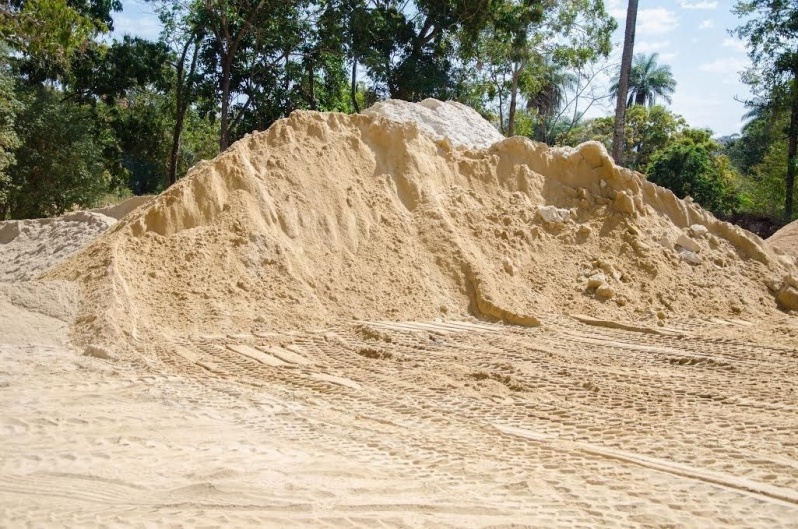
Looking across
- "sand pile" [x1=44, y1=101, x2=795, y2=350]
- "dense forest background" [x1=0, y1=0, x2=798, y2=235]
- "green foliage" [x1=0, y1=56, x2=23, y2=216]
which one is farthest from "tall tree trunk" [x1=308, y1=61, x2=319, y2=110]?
"sand pile" [x1=44, y1=101, x2=795, y2=350]

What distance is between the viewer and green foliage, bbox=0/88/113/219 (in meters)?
16.0

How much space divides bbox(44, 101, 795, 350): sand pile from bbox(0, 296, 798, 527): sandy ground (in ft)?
3.19

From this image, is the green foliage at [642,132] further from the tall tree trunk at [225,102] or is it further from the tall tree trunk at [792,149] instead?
the tall tree trunk at [225,102]

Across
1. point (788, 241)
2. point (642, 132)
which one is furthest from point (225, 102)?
point (642, 132)

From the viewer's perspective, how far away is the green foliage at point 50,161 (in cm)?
1602

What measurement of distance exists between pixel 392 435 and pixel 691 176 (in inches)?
882

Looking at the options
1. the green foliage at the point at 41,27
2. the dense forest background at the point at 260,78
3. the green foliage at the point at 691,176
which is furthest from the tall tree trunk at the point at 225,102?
the green foliage at the point at 691,176

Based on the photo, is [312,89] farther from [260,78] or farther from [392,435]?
[392,435]

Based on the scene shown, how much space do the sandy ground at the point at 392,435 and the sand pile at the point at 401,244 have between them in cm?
97

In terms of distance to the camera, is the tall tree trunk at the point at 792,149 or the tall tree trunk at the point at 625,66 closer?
the tall tree trunk at the point at 625,66

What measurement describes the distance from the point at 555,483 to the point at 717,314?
6.59 m

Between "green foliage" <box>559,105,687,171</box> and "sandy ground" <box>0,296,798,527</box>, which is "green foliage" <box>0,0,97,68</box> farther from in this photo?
"green foliage" <box>559,105,687,171</box>

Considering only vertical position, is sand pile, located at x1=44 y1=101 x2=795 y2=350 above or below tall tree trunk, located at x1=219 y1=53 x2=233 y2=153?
below

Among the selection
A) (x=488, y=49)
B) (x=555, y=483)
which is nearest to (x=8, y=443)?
(x=555, y=483)
